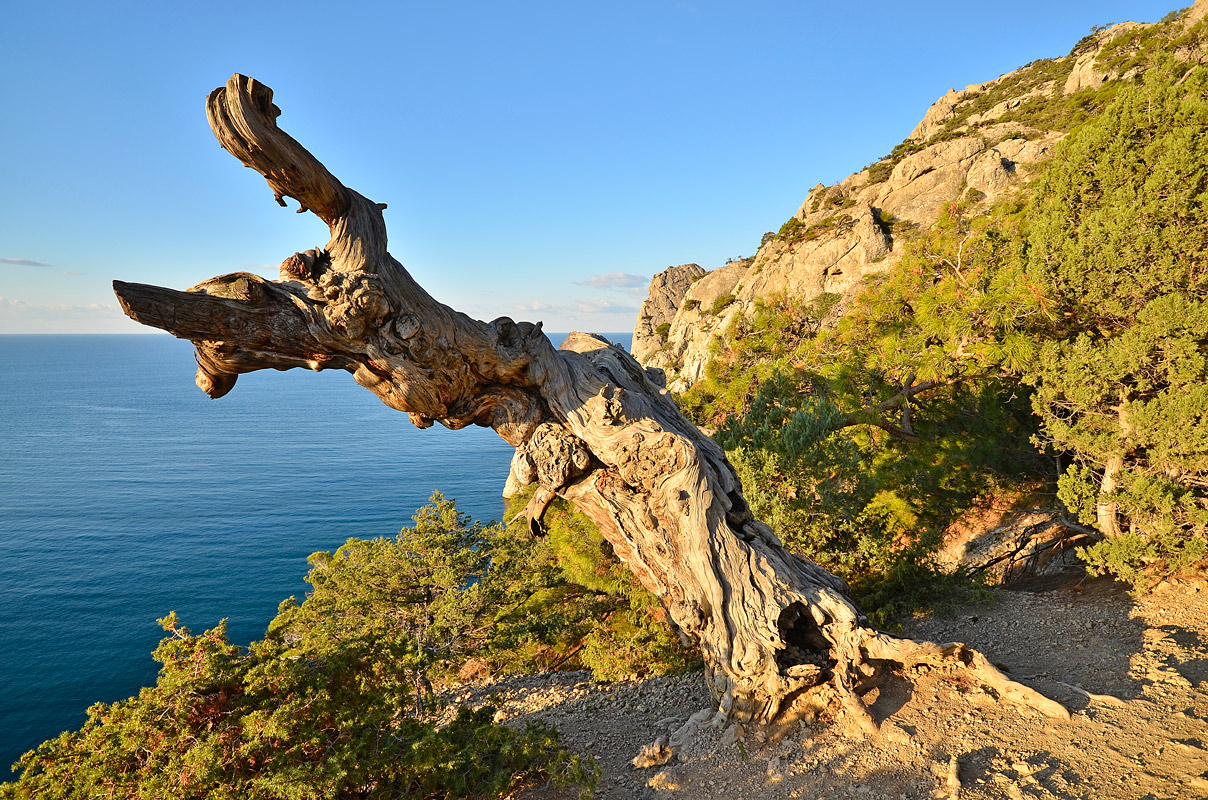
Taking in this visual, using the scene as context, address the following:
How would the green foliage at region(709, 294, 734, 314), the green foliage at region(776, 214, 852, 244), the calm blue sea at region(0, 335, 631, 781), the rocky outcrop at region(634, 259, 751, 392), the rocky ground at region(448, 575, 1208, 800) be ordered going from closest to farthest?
1. the rocky ground at region(448, 575, 1208, 800)
2. the calm blue sea at region(0, 335, 631, 781)
3. the green foliage at region(776, 214, 852, 244)
4. the rocky outcrop at region(634, 259, 751, 392)
5. the green foliage at region(709, 294, 734, 314)

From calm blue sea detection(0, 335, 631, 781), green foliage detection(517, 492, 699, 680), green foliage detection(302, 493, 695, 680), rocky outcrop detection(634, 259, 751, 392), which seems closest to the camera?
green foliage detection(517, 492, 699, 680)

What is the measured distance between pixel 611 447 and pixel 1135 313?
8.29 metres

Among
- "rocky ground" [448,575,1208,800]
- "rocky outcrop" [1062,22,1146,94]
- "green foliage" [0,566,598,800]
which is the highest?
"rocky outcrop" [1062,22,1146,94]

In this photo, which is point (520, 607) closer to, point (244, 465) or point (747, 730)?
point (747, 730)

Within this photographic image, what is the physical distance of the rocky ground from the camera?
5.47 meters

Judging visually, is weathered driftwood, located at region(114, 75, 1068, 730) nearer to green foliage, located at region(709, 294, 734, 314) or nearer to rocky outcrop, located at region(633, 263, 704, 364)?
green foliage, located at region(709, 294, 734, 314)

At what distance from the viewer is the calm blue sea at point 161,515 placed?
24781 millimetres

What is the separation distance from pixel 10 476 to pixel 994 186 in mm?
84667

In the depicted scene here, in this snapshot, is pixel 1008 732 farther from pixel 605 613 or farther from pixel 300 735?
pixel 605 613

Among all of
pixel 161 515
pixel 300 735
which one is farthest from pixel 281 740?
pixel 161 515

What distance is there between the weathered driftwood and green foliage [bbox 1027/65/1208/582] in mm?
4388

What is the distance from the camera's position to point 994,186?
35.1 meters

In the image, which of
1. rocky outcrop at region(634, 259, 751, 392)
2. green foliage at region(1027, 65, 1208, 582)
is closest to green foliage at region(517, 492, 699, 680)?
green foliage at region(1027, 65, 1208, 582)

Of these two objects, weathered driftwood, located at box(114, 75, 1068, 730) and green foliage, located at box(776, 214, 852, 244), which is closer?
weathered driftwood, located at box(114, 75, 1068, 730)
